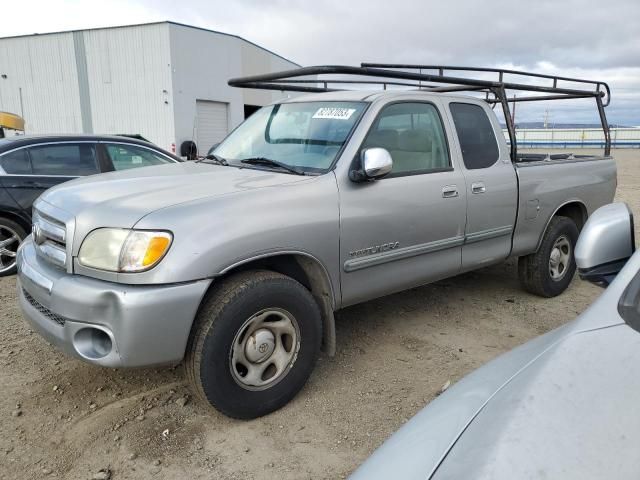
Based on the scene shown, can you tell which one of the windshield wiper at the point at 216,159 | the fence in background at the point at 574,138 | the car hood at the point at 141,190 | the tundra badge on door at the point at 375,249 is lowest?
the fence in background at the point at 574,138

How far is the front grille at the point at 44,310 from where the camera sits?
2.71m

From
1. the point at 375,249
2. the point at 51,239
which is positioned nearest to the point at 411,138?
the point at 375,249

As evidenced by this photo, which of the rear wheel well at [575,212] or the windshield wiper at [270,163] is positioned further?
the rear wheel well at [575,212]

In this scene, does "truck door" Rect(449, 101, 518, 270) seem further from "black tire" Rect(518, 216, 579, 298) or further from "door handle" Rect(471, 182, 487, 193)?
"black tire" Rect(518, 216, 579, 298)

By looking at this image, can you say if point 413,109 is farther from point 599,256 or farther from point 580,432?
point 580,432

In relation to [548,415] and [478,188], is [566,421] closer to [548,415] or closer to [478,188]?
[548,415]

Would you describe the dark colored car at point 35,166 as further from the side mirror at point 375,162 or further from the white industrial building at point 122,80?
the white industrial building at point 122,80

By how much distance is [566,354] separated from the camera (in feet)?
4.94

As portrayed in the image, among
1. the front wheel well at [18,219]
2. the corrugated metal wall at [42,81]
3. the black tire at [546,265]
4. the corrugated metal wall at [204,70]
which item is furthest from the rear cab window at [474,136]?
the corrugated metal wall at [42,81]

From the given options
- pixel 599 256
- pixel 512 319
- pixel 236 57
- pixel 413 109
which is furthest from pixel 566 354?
pixel 236 57

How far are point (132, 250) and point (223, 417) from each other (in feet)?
3.71

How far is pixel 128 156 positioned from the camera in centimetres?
654

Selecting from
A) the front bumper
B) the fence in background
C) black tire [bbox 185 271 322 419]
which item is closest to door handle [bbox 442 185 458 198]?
black tire [bbox 185 271 322 419]

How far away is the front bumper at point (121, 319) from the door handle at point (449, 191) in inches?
76.9
